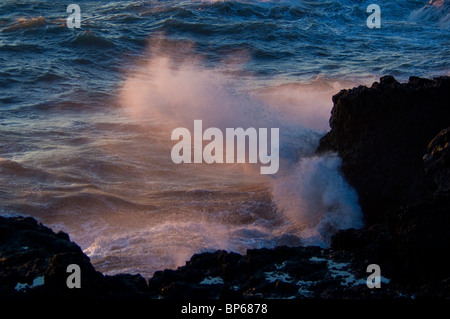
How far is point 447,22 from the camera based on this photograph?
2172 centimetres

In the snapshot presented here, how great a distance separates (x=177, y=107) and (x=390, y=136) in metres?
5.76

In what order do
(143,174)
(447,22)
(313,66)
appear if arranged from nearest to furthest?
(143,174), (313,66), (447,22)

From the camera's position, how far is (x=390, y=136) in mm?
6320

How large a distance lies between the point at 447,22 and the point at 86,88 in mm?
14423

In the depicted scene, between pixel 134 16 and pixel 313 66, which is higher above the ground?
pixel 134 16

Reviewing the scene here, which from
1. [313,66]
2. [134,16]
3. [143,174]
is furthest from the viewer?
[134,16]
